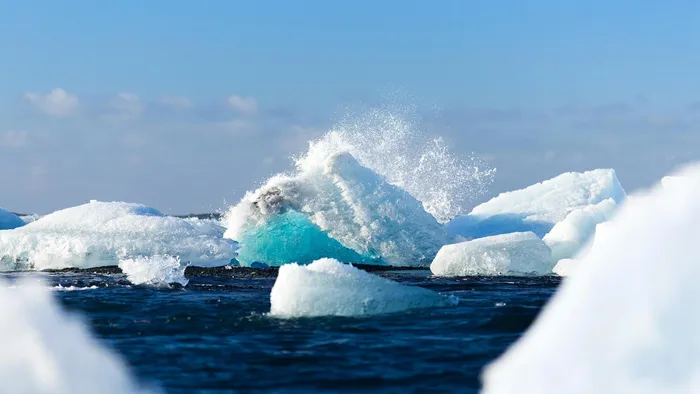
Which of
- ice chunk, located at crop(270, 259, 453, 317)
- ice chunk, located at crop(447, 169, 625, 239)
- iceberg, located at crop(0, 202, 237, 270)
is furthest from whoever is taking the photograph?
ice chunk, located at crop(447, 169, 625, 239)

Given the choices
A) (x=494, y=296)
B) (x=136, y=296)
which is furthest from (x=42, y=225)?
(x=494, y=296)

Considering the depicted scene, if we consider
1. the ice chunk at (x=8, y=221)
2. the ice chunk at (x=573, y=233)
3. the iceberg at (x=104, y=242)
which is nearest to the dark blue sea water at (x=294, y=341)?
the iceberg at (x=104, y=242)

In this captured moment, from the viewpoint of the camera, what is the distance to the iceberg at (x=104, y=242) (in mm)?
24297

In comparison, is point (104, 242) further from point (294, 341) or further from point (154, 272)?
point (294, 341)

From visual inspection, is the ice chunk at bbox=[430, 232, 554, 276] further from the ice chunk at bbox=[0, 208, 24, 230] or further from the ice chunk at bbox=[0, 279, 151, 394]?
the ice chunk at bbox=[0, 208, 24, 230]

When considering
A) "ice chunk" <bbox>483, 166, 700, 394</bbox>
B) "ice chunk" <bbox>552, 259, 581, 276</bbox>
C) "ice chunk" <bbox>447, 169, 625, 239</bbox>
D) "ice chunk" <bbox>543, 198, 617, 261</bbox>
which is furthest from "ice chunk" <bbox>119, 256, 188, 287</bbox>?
"ice chunk" <bbox>447, 169, 625, 239</bbox>

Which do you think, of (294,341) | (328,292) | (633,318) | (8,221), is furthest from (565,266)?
(8,221)

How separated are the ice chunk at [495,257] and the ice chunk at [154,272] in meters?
6.60

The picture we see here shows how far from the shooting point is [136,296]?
56.4 ft

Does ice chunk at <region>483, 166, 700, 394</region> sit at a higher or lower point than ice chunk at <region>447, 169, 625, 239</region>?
lower

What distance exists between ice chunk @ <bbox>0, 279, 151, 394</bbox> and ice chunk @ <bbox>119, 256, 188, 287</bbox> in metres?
10.2

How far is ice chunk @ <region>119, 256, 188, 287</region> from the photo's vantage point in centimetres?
1994

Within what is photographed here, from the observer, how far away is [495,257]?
23.3 m

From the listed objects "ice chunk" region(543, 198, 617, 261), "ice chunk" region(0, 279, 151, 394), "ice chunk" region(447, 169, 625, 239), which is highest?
"ice chunk" region(447, 169, 625, 239)
